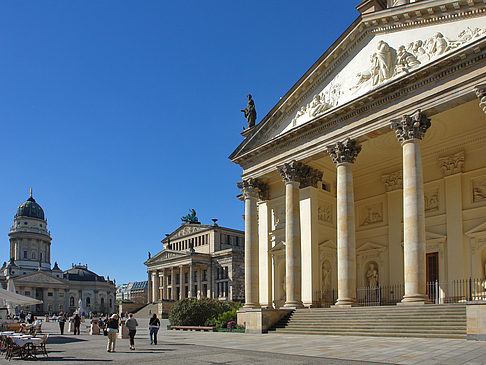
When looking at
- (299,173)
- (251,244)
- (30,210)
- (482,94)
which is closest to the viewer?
(482,94)

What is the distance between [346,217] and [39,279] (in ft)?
435

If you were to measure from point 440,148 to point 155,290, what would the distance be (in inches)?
3308

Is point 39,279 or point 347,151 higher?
point 347,151

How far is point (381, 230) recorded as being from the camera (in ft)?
108

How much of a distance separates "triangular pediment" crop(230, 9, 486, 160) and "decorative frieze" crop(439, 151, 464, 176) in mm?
7151

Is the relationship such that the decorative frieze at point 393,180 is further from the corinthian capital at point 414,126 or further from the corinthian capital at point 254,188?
the corinthian capital at point 414,126

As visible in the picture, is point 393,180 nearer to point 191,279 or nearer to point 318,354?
point 318,354

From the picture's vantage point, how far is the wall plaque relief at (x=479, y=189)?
91.1 ft

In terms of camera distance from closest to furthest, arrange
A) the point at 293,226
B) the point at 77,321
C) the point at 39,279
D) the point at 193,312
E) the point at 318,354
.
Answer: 1. the point at 318,354
2. the point at 293,226
3. the point at 77,321
4. the point at 193,312
5. the point at 39,279

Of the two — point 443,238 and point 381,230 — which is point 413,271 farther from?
point 381,230

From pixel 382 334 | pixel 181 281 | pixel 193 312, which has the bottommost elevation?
pixel 181 281

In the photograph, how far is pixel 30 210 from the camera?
155 m

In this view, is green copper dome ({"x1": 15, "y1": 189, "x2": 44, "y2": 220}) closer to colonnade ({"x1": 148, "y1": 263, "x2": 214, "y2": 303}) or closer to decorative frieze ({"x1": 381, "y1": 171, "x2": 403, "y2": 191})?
colonnade ({"x1": 148, "y1": 263, "x2": 214, "y2": 303})

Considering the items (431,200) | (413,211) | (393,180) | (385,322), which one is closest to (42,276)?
(393,180)
